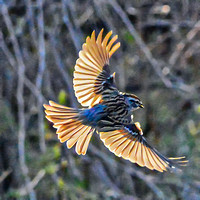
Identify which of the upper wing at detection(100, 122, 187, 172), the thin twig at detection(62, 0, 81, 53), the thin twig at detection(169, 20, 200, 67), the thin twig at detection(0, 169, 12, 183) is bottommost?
the upper wing at detection(100, 122, 187, 172)

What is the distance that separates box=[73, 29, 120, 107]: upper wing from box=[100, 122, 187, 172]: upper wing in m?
0.25

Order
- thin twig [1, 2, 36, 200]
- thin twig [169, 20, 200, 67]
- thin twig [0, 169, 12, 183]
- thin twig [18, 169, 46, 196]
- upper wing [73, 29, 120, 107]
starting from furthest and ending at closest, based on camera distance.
→ thin twig [169, 20, 200, 67], thin twig [0, 169, 12, 183], thin twig [18, 169, 46, 196], thin twig [1, 2, 36, 200], upper wing [73, 29, 120, 107]

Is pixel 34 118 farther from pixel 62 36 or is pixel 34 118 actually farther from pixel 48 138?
pixel 62 36

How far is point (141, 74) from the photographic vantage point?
425 centimetres


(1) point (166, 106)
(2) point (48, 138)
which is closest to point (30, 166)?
(2) point (48, 138)

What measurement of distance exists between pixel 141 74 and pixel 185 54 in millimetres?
413

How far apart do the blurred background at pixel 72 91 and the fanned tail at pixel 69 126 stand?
780 millimetres

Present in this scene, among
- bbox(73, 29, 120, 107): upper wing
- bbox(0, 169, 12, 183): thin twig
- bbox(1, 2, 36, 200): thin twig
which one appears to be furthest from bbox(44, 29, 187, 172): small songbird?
bbox(0, 169, 12, 183): thin twig

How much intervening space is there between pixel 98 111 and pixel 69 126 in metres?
0.18

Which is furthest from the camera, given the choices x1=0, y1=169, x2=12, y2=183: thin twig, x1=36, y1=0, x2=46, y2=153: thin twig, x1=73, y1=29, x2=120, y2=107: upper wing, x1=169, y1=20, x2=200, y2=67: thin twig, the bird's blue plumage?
x1=169, y1=20, x2=200, y2=67: thin twig

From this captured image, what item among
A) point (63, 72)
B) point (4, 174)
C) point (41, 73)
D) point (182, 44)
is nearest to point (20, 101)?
point (41, 73)

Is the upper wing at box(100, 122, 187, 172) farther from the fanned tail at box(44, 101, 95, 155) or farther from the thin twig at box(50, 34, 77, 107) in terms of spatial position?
the thin twig at box(50, 34, 77, 107)

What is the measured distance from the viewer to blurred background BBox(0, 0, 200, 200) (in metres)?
3.44

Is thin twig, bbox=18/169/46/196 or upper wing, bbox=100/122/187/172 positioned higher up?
thin twig, bbox=18/169/46/196
